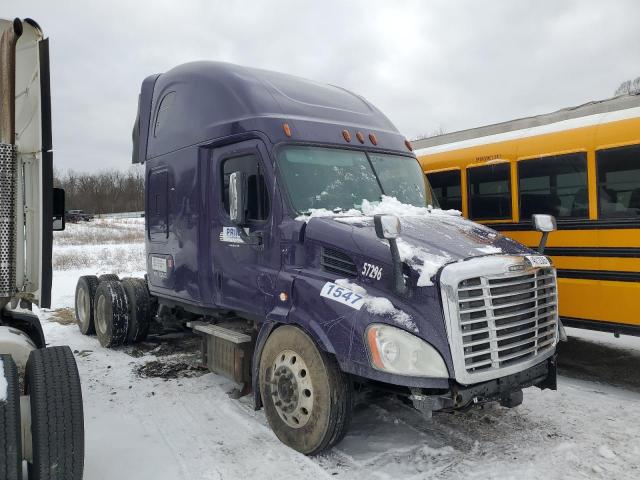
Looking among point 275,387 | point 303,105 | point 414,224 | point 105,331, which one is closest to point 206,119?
point 303,105

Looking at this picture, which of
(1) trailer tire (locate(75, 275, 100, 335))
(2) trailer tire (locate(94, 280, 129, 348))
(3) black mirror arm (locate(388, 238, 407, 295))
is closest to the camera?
(3) black mirror arm (locate(388, 238, 407, 295))

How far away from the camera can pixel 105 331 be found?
7438 mm

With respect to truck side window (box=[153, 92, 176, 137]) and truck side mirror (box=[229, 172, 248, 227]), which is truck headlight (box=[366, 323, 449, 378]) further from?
truck side window (box=[153, 92, 176, 137])

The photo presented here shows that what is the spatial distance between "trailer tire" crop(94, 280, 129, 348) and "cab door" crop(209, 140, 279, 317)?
2.67m

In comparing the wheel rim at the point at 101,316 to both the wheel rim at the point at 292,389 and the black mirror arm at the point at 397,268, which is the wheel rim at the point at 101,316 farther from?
the black mirror arm at the point at 397,268

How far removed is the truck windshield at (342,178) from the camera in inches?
175

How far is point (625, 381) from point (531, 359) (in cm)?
296

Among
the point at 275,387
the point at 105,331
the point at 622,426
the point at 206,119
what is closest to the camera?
the point at 275,387

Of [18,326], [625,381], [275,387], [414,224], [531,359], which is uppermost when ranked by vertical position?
[414,224]

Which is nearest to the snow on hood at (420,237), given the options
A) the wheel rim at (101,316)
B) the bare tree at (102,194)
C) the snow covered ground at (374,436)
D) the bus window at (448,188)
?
the snow covered ground at (374,436)

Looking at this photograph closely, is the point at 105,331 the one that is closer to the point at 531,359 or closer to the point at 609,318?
the point at 531,359

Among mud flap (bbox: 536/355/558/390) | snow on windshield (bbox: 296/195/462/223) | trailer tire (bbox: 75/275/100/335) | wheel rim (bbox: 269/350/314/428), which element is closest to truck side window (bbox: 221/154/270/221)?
snow on windshield (bbox: 296/195/462/223)

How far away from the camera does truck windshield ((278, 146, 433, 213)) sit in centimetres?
445

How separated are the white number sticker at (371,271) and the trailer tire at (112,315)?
4.77 m
